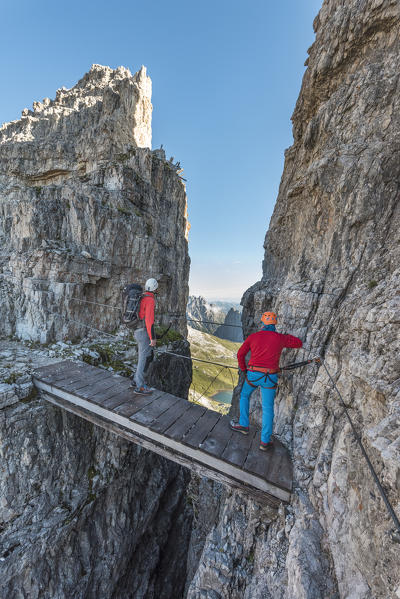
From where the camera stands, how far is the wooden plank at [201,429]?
629cm

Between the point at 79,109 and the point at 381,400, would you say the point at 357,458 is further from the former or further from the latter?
the point at 79,109

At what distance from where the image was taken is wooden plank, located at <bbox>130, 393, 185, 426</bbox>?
703 centimetres

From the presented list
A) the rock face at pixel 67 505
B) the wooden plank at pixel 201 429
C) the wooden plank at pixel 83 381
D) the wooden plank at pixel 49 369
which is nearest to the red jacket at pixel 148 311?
the wooden plank at pixel 201 429

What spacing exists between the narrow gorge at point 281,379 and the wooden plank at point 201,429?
2.06 metres

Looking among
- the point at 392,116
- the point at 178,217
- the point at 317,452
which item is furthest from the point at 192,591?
the point at 178,217

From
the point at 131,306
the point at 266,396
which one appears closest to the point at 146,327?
the point at 131,306

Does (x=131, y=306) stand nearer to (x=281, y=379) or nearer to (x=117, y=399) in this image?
(x=117, y=399)

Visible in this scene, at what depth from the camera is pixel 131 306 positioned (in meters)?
7.27

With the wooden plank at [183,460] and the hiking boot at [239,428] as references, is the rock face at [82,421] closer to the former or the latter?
the wooden plank at [183,460]

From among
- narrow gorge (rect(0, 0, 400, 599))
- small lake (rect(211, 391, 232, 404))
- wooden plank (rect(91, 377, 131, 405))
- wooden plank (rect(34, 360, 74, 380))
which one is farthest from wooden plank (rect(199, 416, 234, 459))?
small lake (rect(211, 391, 232, 404))

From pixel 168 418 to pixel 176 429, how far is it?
567mm

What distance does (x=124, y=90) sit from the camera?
1023 inches

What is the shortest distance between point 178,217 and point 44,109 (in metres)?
24.0

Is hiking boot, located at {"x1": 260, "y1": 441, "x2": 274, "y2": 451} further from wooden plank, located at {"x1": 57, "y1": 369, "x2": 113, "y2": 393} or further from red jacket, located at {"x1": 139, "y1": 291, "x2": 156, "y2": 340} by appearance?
wooden plank, located at {"x1": 57, "y1": 369, "x2": 113, "y2": 393}
